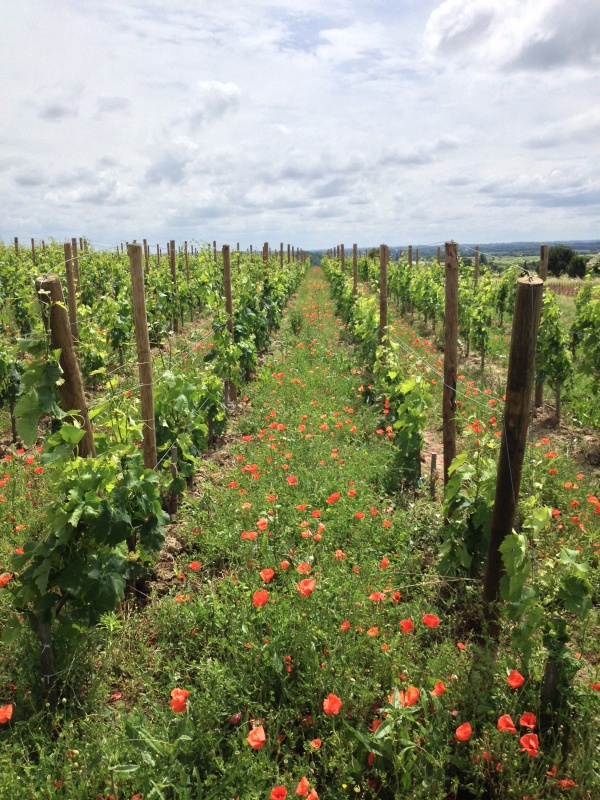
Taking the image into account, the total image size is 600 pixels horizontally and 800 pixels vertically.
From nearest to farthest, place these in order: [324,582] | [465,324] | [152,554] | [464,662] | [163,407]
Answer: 1. [464,662]
2. [324,582]
3. [152,554]
4. [163,407]
5. [465,324]

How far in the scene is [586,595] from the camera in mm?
2670

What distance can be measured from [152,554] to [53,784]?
155 cm

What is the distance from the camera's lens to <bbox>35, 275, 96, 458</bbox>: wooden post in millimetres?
2885

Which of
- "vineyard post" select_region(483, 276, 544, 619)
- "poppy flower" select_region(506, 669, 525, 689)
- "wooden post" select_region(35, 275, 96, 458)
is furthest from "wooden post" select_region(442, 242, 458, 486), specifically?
"wooden post" select_region(35, 275, 96, 458)

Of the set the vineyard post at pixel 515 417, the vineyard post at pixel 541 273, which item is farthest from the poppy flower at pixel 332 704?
the vineyard post at pixel 541 273

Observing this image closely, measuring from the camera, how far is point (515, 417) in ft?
9.56

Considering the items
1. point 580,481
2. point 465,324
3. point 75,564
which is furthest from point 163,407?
point 465,324

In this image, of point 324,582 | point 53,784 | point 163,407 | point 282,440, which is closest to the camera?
point 53,784

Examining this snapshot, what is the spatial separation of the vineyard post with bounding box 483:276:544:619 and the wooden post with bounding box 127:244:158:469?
2431 mm

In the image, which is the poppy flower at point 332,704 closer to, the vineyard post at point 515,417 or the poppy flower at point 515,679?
the poppy flower at point 515,679

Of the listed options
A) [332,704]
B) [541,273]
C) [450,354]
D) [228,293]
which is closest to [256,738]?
[332,704]

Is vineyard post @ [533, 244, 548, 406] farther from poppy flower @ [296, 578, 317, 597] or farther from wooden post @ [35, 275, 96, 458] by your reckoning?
wooden post @ [35, 275, 96, 458]

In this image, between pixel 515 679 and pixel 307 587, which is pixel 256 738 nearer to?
pixel 307 587

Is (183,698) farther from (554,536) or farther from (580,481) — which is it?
(580,481)
